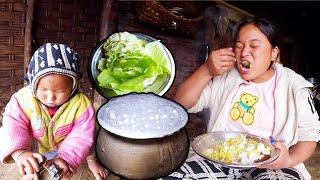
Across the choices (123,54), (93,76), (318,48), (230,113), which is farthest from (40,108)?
(318,48)

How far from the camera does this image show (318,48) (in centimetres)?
601

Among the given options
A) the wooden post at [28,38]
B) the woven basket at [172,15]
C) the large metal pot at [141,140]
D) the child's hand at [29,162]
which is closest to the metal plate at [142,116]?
the large metal pot at [141,140]

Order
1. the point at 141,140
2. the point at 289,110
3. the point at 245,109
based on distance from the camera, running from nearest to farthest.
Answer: the point at 141,140 → the point at 289,110 → the point at 245,109

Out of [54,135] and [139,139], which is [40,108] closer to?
[54,135]

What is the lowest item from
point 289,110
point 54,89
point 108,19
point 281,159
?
point 281,159

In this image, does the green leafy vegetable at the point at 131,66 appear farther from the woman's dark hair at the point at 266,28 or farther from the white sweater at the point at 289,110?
the woman's dark hair at the point at 266,28

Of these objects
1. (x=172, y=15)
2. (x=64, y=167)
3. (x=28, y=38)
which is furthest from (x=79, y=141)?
(x=172, y=15)

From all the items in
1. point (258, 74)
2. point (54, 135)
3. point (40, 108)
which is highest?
point (258, 74)

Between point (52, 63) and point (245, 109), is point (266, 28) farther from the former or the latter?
point (52, 63)

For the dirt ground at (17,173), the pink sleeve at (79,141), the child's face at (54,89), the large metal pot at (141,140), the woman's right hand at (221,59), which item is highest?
the woman's right hand at (221,59)

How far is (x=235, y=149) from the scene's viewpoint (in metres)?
2.38

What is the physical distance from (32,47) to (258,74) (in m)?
1.83

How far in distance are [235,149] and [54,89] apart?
1190 millimetres

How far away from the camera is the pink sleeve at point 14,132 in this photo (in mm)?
1899
